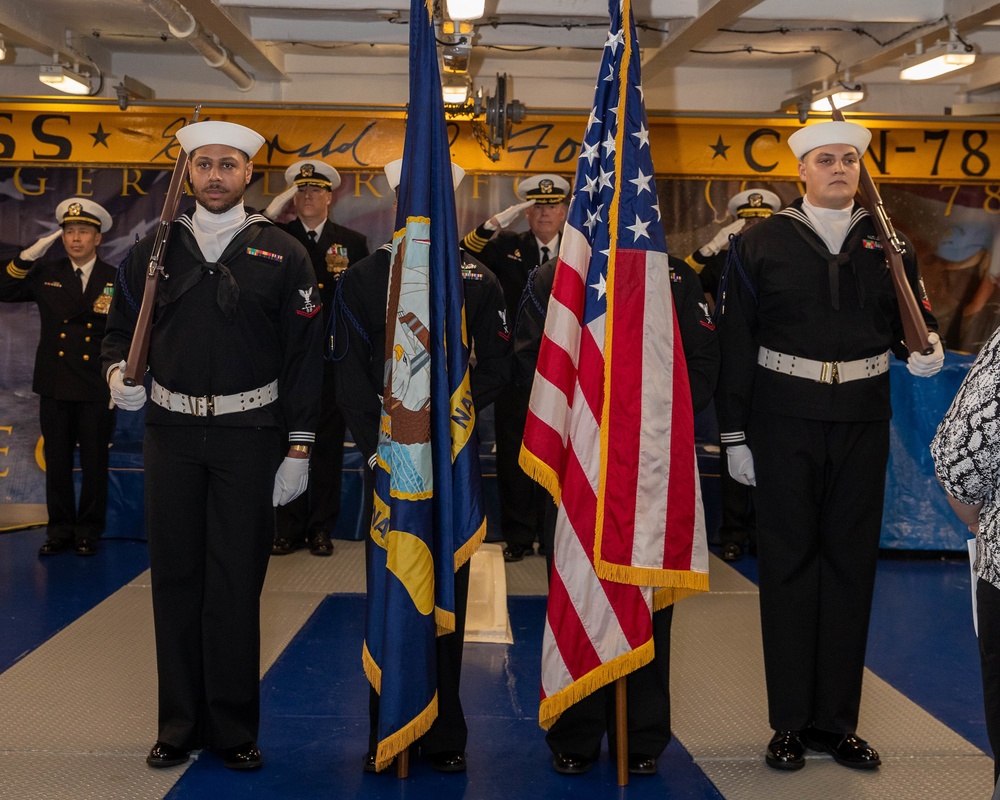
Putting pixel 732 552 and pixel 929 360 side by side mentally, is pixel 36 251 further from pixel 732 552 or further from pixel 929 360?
pixel 929 360

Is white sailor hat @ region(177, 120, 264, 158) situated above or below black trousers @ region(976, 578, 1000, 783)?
above

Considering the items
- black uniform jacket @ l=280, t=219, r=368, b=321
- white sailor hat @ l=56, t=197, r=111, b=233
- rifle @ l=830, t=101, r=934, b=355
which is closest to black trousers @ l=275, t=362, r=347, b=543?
black uniform jacket @ l=280, t=219, r=368, b=321

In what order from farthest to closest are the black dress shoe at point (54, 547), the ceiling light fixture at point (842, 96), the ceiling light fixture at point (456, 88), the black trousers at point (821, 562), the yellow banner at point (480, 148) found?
the yellow banner at point (480, 148), the ceiling light fixture at point (842, 96), the ceiling light fixture at point (456, 88), the black dress shoe at point (54, 547), the black trousers at point (821, 562)

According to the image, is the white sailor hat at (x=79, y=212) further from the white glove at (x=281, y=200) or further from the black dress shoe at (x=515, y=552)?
the black dress shoe at (x=515, y=552)

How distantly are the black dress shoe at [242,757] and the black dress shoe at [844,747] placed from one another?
178 centimetres

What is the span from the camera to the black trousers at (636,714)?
3.32m

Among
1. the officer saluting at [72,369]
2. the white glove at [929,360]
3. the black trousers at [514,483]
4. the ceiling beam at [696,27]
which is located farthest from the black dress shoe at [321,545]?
the white glove at [929,360]

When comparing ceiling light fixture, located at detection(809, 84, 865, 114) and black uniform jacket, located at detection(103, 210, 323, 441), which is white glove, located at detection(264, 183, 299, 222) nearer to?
black uniform jacket, located at detection(103, 210, 323, 441)

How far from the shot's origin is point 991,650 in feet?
7.30

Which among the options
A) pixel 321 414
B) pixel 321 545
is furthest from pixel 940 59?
pixel 321 545

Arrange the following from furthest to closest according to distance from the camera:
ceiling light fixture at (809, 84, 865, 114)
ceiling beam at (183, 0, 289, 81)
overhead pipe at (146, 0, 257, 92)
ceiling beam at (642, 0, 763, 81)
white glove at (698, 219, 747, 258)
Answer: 1. ceiling light fixture at (809, 84, 865, 114)
2. white glove at (698, 219, 747, 258)
3. ceiling beam at (183, 0, 289, 81)
4. ceiling beam at (642, 0, 763, 81)
5. overhead pipe at (146, 0, 257, 92)

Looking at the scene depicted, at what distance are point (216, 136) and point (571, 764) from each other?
2235 millimetres

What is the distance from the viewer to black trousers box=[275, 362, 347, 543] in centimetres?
641

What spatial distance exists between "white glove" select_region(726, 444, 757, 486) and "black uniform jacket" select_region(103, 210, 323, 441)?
1372 millimetres
